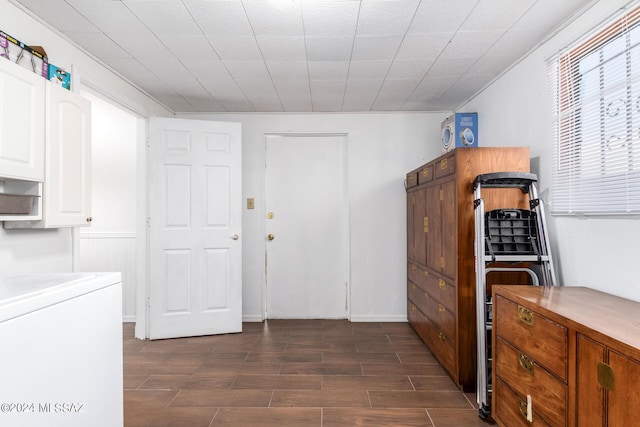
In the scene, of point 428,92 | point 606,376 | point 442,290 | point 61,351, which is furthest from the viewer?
point 428,92

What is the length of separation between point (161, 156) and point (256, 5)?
6.63 feet

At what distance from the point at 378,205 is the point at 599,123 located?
2.28 meters

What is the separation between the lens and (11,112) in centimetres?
158

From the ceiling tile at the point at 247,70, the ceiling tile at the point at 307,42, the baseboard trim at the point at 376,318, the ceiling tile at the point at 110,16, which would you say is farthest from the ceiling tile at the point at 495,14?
the baseboard trim at the point at 376,318

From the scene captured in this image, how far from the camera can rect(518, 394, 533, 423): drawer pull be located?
1.53m

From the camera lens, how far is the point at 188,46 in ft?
7.89

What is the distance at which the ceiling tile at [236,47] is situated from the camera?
2297 mm

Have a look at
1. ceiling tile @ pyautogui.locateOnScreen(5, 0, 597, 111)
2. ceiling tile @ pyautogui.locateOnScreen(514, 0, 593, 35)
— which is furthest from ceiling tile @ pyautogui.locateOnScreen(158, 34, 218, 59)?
ceiling tile @ pyautogui.locateOnScreen(514, 0, 593, 35)

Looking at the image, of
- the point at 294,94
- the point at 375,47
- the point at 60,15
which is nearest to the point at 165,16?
the point at 60,15

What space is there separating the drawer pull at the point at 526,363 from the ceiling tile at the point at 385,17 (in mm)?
1894

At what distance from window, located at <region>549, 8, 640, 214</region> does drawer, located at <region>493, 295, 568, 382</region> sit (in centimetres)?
71

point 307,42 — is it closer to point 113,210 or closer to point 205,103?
point 205,103

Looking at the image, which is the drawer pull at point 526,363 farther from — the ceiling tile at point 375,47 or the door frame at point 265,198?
the door frame at point 265,198

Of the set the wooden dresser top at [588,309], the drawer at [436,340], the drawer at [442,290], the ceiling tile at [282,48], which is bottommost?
the drawer at [436,340]
